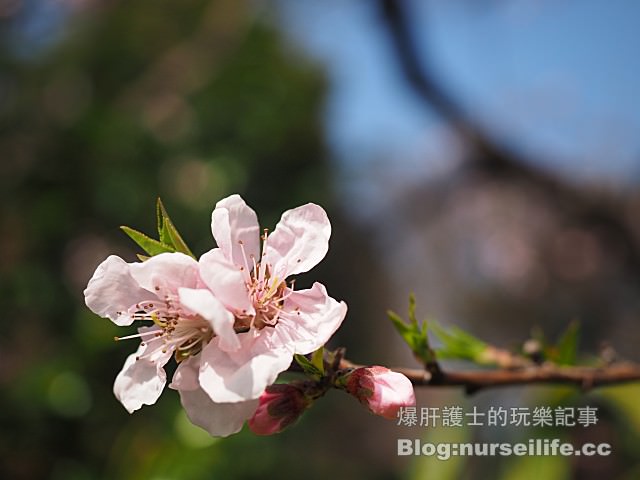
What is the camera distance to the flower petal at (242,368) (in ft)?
1.31

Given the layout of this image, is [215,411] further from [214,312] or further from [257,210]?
[257,210]

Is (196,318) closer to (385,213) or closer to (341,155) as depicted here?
(341,155)

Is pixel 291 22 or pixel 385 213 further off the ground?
pixel 291 22

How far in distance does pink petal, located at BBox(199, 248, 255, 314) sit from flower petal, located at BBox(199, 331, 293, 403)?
28 millimetres

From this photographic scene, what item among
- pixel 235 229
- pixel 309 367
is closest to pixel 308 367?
pixel 309 367

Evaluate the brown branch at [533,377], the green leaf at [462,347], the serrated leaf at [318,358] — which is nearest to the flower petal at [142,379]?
the serrated leaf at [318,358]

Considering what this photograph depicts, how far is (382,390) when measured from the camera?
44 centimetres

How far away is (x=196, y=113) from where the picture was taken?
8.89ft

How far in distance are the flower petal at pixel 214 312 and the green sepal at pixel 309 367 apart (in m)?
0.05

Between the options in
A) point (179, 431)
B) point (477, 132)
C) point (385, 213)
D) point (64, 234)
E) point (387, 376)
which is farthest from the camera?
point (385, 213)

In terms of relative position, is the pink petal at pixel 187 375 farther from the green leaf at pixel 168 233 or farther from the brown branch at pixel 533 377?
the brown branch at pixel 533 377

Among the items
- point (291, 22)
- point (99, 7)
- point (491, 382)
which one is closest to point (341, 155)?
point (291, 22)

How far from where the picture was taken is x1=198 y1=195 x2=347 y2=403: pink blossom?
1.34 feet

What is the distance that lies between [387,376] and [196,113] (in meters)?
2.42
